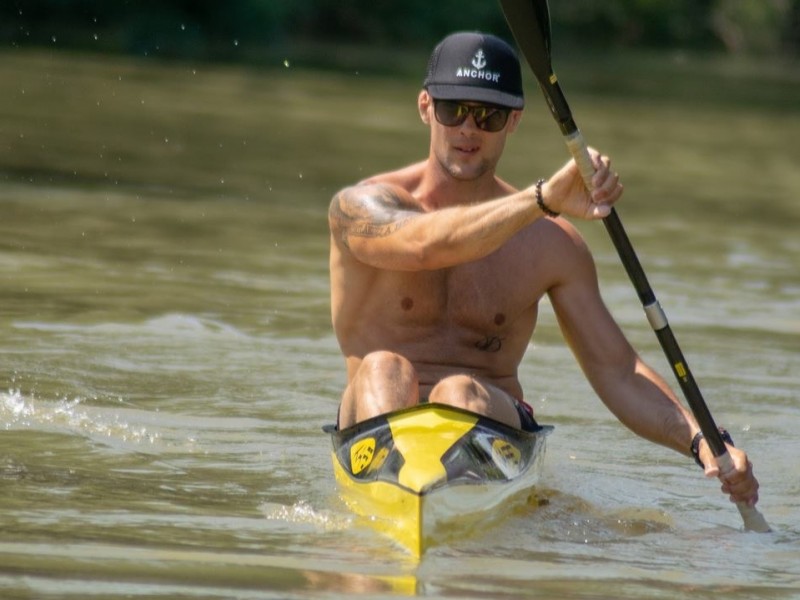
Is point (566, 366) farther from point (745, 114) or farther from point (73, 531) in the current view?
point (745, 114)

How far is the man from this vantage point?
594 centimetres

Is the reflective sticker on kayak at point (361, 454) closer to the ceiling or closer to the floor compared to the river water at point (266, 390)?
closer to the ceiling

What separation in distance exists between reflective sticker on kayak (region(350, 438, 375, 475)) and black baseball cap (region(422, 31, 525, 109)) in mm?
1211

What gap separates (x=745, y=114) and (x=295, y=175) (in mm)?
15449

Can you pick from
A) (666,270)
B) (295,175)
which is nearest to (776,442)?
(666,270)

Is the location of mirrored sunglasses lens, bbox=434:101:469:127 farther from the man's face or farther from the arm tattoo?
the arm tattoo

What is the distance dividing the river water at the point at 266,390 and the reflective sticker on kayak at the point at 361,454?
7.9 inches

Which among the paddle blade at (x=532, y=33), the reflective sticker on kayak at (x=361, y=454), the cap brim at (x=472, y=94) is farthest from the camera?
the cap brim at (x=472, y=94)

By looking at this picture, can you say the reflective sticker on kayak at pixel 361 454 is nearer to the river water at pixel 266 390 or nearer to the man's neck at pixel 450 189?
the river water at pixel 266 390

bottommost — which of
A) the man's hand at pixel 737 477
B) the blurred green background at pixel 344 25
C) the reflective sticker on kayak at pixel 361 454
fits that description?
the blurred green background at pixel 344 25

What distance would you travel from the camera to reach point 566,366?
934 centimetres

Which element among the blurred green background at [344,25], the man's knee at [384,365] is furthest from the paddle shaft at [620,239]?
the blurred green background at [344,25]

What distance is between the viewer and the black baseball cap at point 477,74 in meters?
6.00

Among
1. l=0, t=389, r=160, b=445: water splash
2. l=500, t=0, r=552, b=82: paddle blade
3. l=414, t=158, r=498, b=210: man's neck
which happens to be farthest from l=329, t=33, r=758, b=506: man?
l=0, t=389, r=160, b=445: water splash
